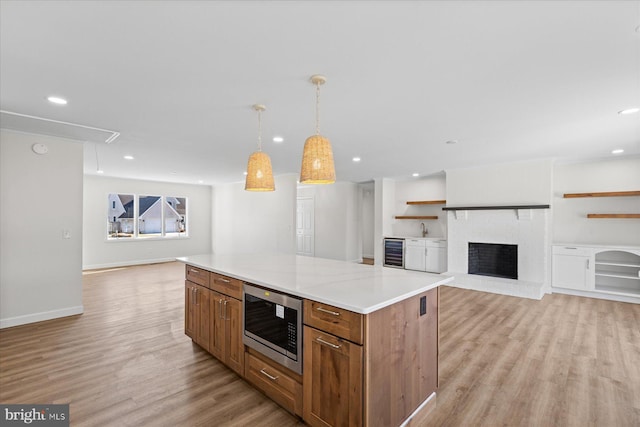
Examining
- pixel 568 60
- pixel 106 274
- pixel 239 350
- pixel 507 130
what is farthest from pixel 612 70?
pixel 106 274

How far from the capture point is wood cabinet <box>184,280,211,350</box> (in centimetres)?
282

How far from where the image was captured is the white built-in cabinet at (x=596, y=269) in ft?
15.9

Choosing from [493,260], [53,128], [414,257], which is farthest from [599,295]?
[53,128]

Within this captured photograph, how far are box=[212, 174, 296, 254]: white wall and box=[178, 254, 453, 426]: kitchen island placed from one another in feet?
16.2

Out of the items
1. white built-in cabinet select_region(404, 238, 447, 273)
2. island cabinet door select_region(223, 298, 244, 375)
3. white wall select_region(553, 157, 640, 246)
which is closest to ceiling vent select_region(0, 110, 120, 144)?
island cabinet door select_region(223, 298, 244, 375)

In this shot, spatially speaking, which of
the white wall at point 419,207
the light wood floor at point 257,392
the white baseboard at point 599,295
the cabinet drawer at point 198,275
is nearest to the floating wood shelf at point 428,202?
the white wall at point 419,207

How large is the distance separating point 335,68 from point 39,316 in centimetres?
471

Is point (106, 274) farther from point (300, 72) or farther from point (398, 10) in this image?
point (398, 10)

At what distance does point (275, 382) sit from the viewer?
2096mm

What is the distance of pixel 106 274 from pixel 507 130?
27.1ft

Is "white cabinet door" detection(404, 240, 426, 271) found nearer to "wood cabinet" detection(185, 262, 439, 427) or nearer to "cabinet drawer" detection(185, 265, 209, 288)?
"wood cabinet" detection(185, 262, 439, 427)

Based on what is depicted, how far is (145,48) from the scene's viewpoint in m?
1.86

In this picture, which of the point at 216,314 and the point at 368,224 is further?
the point at 368,224

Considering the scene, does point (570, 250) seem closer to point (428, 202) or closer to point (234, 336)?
point (428, 202)
